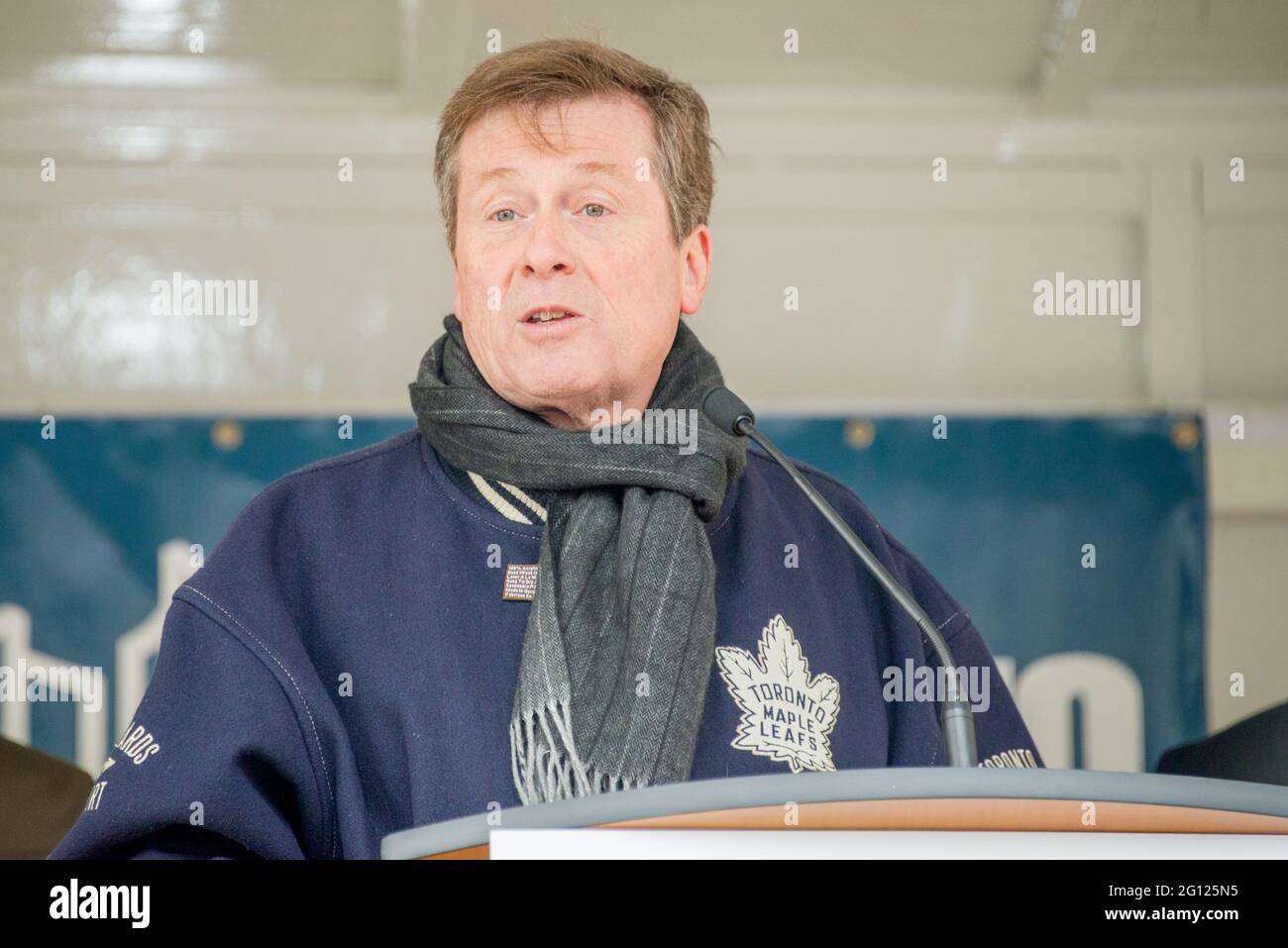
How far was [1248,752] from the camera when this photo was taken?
2.67 meters

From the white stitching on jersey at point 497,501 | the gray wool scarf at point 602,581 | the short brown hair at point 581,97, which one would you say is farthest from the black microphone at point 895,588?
the short brown hair at point 581,97

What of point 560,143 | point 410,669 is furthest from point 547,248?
point 410,669

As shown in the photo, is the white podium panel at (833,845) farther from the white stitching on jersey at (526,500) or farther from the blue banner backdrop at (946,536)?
the blue banner backdrop at (946,536)

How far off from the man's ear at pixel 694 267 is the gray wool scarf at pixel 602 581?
0.15m

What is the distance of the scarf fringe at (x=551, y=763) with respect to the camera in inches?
60.1

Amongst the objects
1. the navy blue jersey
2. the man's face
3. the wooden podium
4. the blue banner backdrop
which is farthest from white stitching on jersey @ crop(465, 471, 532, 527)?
the blue banner backdrop

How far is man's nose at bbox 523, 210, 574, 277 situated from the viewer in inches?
70.2

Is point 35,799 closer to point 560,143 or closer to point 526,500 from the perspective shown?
point 526,500

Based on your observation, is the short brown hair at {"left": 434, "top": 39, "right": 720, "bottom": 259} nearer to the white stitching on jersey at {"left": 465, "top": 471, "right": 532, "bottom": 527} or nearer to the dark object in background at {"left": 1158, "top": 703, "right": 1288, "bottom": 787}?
the white stitching on jersey at {"left": 465, "top": 471, "right": 532, "bottom": 527}

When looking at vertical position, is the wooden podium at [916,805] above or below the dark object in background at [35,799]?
above

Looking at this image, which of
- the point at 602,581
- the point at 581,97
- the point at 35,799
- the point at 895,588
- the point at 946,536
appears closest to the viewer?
the point at 895,588

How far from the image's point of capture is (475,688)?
5.31 feet

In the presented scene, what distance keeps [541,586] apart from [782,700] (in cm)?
27
